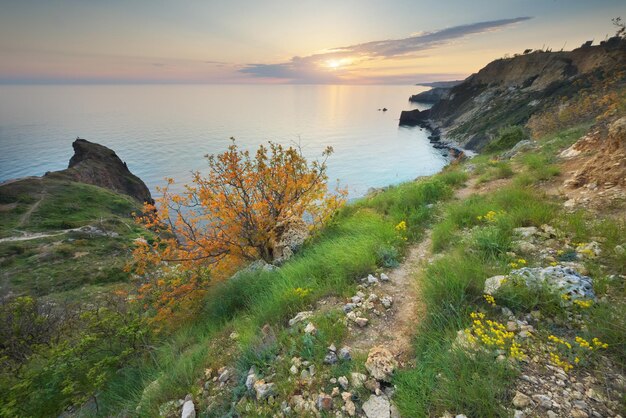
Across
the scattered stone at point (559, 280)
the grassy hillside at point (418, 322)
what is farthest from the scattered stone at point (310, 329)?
the scattered stone at point (559, 280)

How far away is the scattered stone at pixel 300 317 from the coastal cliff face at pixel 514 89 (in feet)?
201

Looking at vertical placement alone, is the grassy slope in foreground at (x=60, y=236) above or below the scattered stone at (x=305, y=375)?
below

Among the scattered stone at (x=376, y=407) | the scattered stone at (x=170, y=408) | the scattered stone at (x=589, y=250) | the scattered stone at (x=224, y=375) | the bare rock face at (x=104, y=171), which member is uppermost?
the scattered stone at (x=589, y=250)

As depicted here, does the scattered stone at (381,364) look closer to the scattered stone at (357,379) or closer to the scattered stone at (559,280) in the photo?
the scattered stone at (357,379)

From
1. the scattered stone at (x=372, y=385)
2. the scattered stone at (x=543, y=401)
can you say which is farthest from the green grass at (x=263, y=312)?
the scattered stone at (x=543, y=401)

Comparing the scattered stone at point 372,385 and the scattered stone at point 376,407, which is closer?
the scattered stone at point 376,407

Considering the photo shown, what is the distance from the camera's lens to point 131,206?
54.5m

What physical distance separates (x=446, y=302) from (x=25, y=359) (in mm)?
12700

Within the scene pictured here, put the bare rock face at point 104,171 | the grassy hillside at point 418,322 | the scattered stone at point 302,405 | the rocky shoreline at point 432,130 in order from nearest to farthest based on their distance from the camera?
1. the grassy hillside at point 418,322
2. the scattered stone at point 302,405
3. the bare rock face at point 104,171
4. the rocky shoreline at point 432,130

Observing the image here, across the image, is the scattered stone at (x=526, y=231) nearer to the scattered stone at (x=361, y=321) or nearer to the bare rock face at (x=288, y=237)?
the scattered stone at (x=361, y=321)

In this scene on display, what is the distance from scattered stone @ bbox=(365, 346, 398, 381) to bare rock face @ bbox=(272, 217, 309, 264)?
6.01m

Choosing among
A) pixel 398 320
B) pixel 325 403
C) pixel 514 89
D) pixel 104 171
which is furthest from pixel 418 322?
pixel 514 89

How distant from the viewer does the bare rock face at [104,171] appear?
6269 cm

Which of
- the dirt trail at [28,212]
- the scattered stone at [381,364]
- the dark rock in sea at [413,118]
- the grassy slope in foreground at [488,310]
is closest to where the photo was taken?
the grassy slope in foreground at [488,310]
